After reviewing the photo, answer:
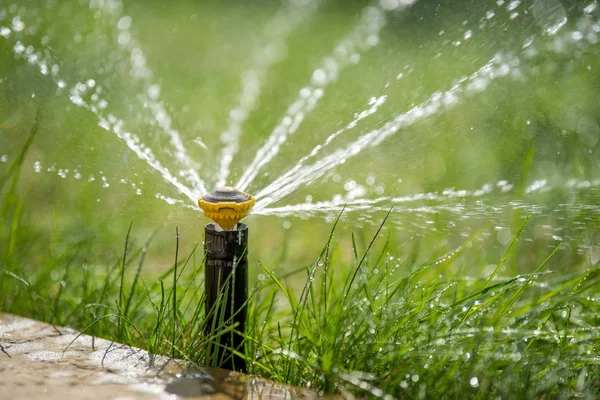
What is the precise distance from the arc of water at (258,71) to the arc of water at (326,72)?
279mm

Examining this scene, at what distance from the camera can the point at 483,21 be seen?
620cm

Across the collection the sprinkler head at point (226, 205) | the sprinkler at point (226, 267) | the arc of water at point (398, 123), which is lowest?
the sprinkler at point (226, 267)

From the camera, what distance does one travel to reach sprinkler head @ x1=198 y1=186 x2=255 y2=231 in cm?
217

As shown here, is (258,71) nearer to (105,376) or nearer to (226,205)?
(226,205)

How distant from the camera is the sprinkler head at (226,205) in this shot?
2.17 meters

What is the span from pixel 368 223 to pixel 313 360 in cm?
191

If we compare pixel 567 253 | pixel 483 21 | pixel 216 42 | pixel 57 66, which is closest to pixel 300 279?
pixel 567 253

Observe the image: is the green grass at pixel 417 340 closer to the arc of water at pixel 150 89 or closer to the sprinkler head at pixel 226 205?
the sprinkler head at pixel 226 205

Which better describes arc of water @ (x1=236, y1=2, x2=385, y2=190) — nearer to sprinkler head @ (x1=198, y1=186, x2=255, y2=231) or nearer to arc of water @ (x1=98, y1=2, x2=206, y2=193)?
arc of water @ (x1=98, y1=2, x2=206, y2=193)

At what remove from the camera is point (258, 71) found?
6867 millimetres

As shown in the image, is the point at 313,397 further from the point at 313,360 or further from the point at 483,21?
the point at 483,21

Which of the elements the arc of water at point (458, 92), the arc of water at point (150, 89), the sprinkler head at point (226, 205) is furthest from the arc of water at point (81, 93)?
the sprinkler head at point (226, 205)

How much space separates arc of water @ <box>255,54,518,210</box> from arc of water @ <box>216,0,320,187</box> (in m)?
0.64

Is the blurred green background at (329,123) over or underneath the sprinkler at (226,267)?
over
